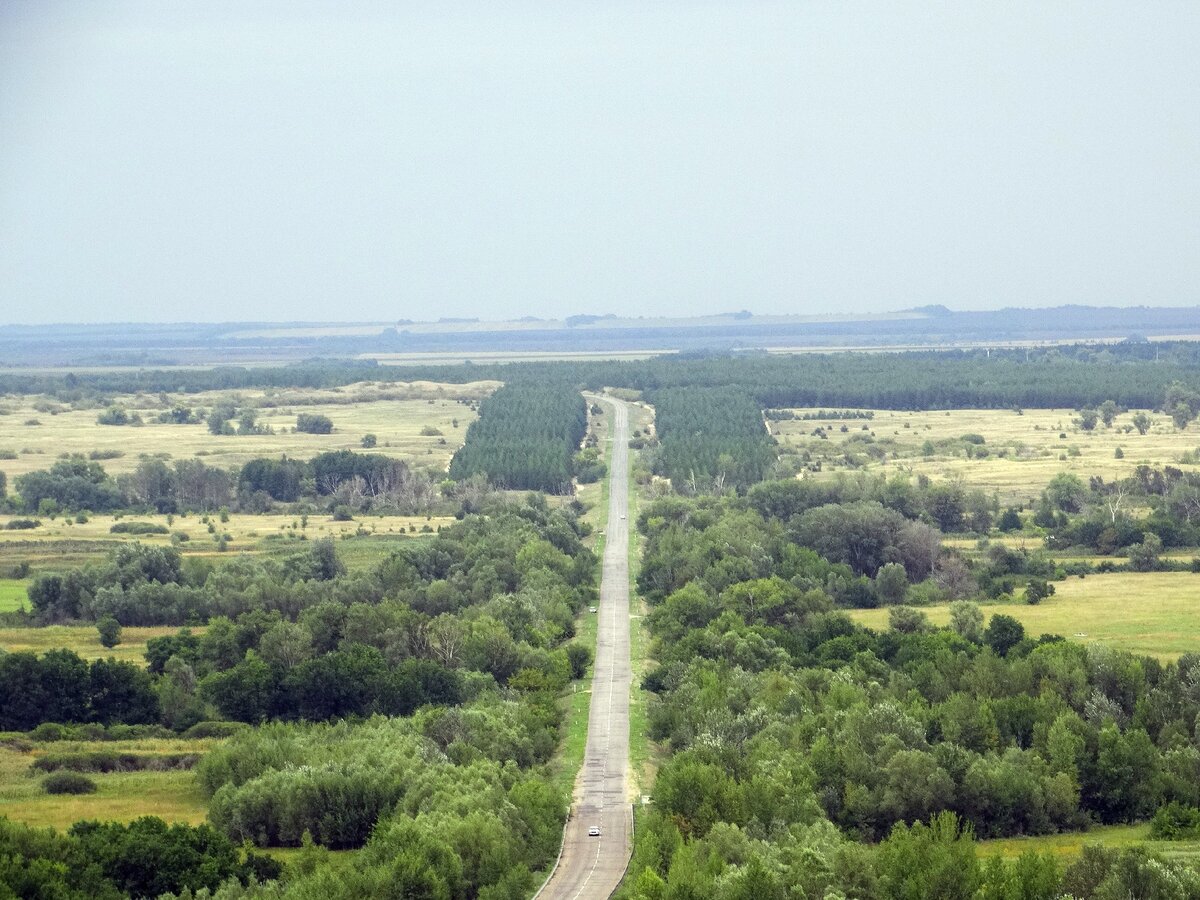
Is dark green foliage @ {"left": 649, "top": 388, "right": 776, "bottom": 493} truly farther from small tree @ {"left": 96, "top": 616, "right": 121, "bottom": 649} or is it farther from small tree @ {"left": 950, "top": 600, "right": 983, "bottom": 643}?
small tree @ {"left": 96, "top": 616, "right": 121, "bottom": 649}

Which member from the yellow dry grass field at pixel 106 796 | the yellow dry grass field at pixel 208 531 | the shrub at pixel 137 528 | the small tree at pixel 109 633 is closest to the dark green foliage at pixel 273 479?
the yellow dry grass field at pixel 208 531

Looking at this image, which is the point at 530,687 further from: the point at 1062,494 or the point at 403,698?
the point at 1062,494

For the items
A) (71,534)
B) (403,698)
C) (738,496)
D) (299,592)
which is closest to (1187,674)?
(403,698)

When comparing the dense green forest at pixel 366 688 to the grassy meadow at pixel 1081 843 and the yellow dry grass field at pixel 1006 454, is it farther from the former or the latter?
the yellow dry grass field at pixel 1006 454

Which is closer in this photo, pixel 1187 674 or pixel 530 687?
pixel 1187 674

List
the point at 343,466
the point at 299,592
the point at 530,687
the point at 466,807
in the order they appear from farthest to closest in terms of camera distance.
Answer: the point at 343,466 → the point at 299,592 → the point at 530,687 → the point at 466,807

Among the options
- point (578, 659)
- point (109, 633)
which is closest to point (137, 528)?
point (109, 633)

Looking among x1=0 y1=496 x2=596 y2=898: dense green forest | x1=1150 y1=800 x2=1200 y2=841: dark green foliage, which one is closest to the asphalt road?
x1=0 y1=496 x2=596 y2=898: dense green forest
